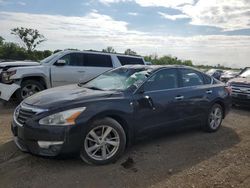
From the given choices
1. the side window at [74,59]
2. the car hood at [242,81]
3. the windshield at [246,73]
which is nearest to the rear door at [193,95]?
the car hood at [242,81]

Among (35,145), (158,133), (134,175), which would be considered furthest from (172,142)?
(35,145)

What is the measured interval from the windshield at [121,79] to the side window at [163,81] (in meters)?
0.13

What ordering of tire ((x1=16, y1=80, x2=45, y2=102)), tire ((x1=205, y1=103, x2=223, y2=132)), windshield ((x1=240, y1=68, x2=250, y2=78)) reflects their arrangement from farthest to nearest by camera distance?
windshield ((x1=240, y1=68, x2=250, y2=78)) < tire ((x1=16, y1=80, x2=45, y2=102)) < tire ((x1=205, y1=103, x2=223, y2=132))

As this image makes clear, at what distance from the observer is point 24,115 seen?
459 centimetres

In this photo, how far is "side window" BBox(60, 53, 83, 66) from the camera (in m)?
10.2

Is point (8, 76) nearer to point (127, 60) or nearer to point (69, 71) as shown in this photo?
point (69, 71)

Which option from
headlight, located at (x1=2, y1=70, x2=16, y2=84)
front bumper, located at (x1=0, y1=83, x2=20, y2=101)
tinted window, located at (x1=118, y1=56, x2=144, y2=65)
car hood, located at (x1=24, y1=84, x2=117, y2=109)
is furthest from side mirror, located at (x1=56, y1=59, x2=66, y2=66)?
car hood, located at (x1=24, y1=84, x2=117, y2=109)

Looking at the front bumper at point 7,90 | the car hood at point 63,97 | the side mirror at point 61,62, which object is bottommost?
the front bumper at point 7,90

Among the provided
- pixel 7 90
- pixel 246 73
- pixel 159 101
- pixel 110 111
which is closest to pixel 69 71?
pixel 7 90

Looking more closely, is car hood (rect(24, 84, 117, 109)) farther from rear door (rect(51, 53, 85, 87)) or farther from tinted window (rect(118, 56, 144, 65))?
tinted window (rect(118, 56, 144, 65))

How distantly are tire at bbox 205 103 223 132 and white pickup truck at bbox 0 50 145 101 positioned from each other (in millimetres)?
4751

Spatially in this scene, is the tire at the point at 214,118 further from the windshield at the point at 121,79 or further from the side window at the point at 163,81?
the windshield at the point at 121,79

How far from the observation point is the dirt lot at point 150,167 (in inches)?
163

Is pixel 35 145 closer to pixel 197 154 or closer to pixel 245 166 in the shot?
pixel 197 154
